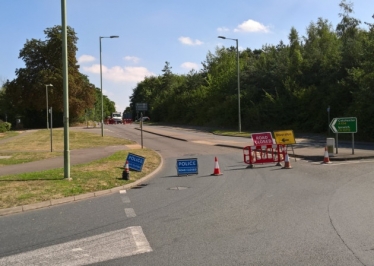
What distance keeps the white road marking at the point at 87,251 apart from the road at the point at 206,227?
1cm

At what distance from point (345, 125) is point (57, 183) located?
1358 cm

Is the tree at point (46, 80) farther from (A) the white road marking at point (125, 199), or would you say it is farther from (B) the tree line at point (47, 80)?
(A) the white road marking at point (125, 199)

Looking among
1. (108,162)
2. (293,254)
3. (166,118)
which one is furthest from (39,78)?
(293,254)

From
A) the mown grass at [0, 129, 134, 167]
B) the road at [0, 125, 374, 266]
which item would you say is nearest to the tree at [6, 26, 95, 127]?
the mown grass at [0, 129, 134, 167]

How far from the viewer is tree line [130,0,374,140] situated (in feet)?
112

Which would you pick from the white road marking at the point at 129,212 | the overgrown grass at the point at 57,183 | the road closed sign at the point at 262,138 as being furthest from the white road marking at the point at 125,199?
the road closed sign at the point at 262,138

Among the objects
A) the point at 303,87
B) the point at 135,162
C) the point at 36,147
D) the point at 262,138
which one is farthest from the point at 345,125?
the point at 303,87

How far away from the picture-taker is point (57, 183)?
11.7 meters

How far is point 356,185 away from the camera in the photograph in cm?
1103

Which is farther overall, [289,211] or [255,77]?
[255,77]

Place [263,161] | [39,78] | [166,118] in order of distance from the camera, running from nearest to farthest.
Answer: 1. [263,161]
2. [39,78]
3. [166,118]

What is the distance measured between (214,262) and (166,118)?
83061 millimetres

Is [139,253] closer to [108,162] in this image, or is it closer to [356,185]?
[356,185]

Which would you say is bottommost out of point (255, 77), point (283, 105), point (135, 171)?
point (135, 171)
